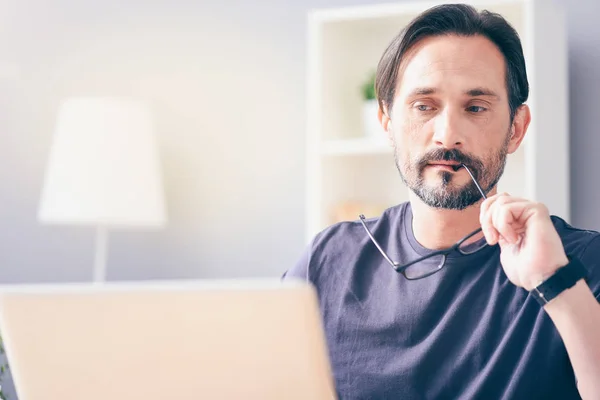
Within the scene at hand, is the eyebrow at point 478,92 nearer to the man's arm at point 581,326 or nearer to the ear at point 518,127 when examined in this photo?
the ear at point 518,127

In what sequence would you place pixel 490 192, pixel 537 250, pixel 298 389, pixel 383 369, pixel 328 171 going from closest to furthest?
pixel 298 389 < pixel 537 250 < pixel 383 369 < pixel 490 192 < pixel 328 171

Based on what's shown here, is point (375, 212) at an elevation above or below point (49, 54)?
below

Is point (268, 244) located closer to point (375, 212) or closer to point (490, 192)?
point (375, 212)

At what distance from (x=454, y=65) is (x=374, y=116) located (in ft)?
4.13

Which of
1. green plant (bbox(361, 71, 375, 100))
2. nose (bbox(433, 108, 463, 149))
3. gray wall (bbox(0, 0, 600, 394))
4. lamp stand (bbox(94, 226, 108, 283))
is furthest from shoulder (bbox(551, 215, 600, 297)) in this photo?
lamp stand (bbox(94, 226, 108, 283))

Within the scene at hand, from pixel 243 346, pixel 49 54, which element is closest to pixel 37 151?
pixel 49 54

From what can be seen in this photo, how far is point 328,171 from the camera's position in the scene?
276 cm

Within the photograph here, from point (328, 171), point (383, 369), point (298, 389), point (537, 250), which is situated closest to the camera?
point (298, 389)

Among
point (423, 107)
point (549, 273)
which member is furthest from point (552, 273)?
→ point (423, 107)

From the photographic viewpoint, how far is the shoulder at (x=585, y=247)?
51.9 inches

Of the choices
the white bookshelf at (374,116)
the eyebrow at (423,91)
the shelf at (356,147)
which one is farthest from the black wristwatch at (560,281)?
the shelf at (356,147)

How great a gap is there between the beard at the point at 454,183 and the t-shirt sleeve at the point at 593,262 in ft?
0.65

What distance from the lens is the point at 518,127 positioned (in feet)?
5.18

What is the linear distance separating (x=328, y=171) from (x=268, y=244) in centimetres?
46
